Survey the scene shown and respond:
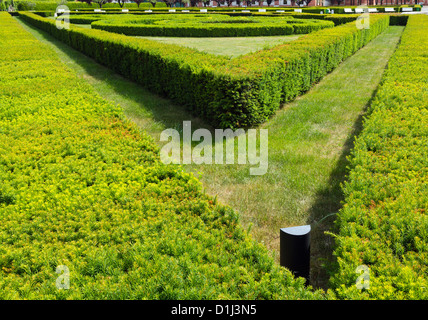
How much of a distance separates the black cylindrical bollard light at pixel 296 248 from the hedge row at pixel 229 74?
175 inches

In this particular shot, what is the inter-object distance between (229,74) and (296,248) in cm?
491

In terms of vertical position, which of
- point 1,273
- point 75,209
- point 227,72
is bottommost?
point 1,273

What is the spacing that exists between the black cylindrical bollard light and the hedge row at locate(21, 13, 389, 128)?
4.45m

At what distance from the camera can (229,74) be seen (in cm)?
709

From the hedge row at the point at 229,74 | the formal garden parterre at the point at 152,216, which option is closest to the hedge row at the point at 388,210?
the formal garden parterre at the point at 152,216

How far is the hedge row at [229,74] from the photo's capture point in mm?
7180

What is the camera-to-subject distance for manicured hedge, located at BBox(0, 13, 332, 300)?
2.14 m

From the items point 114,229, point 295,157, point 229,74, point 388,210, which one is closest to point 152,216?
point 114,229

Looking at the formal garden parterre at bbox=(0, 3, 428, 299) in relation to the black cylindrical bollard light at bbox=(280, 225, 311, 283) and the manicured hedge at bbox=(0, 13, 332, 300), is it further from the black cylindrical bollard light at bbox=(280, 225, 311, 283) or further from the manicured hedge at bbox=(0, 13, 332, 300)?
the black cylindrical bollard light at bbox=(280, 225, 311, 283)

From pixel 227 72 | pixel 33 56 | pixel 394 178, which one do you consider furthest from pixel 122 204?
pixel 33 56

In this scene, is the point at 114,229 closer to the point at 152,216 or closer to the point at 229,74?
the point at 152,216

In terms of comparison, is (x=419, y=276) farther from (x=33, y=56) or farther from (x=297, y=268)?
(x=33, y=56)
